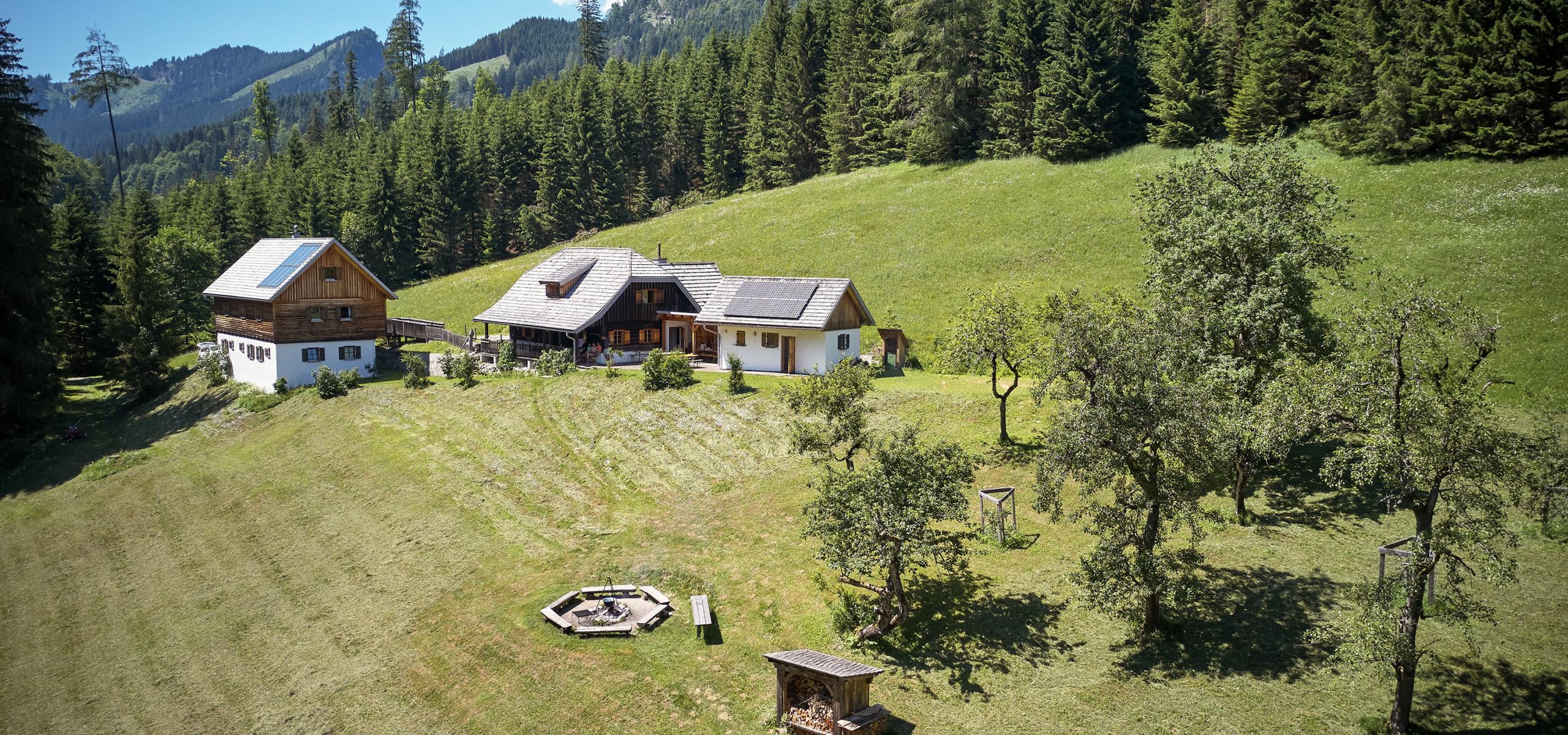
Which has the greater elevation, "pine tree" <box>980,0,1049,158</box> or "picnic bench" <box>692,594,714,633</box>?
"pine tree" <box>980,0,1049,158</box>

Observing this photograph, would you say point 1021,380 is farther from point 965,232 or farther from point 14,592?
point 14,592

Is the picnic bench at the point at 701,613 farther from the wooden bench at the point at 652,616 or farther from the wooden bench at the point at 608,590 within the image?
the wooden bench at the point at 608,590

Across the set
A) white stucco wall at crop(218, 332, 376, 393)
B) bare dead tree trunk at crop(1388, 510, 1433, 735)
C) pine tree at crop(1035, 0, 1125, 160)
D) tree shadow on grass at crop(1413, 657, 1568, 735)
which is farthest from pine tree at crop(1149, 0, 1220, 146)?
white stucco wall at crop(218, 332, 376, 393)

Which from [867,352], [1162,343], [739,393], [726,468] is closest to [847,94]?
[867,352]

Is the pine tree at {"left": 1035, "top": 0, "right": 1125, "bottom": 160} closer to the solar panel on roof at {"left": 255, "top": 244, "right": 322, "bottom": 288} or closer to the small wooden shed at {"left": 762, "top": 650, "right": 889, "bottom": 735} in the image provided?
the solar panel on roof at {"left": 255, "top": 244, "right": 322, "bottom": 288}

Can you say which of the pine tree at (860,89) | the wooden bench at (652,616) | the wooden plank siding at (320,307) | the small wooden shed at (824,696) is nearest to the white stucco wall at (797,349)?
the wooden bench at (652,616)

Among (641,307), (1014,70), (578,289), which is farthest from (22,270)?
(1014,70)
